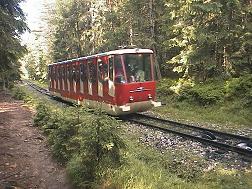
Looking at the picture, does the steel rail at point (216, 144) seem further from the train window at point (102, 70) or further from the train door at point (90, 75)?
the train door at point (90, 75)

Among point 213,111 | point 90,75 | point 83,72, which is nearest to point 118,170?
point 213,111

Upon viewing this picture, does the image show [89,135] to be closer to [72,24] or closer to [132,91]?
[132,91]

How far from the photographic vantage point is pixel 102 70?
16.5 meters

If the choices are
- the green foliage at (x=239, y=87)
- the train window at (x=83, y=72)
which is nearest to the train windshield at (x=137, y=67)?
the train window at (x=83, y=72)

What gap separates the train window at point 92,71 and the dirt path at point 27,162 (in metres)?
4.47

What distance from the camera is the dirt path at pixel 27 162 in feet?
25.6

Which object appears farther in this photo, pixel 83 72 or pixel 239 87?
pixel 83 72

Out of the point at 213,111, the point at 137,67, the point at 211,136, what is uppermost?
the point at 137,67

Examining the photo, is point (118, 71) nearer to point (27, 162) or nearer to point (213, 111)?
point (213, 111)

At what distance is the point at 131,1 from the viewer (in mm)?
27375

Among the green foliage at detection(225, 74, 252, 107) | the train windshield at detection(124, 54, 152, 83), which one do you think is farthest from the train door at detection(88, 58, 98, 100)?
the green foliage at detection(225, 74, 252, 107)

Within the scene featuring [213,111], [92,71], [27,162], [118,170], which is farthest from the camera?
[92,71]

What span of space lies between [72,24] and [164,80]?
2444 cm

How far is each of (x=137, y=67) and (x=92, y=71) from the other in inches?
112
